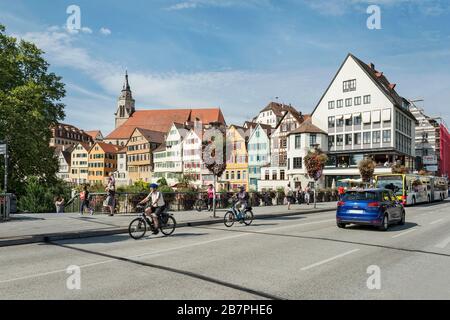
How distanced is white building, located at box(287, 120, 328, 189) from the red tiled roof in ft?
216

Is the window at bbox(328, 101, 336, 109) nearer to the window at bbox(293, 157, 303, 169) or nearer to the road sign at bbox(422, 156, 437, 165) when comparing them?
the window at bbox(293, 157, 303, 169)

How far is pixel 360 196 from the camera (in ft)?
50.4

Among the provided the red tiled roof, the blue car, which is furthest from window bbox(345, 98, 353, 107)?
the red tiled roof

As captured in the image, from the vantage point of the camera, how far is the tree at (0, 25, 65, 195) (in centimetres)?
2855

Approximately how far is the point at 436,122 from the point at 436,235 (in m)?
92.5

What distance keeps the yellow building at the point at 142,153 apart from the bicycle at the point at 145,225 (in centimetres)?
8715

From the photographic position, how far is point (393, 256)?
31.3 ft

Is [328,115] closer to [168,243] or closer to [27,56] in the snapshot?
[27,56]

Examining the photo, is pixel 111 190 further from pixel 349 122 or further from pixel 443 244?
pixel 349 122

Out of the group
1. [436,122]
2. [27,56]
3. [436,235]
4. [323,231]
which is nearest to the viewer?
[436,235]

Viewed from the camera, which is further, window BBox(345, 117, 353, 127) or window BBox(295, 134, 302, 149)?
window BBox(295, 134, 302, 149)
